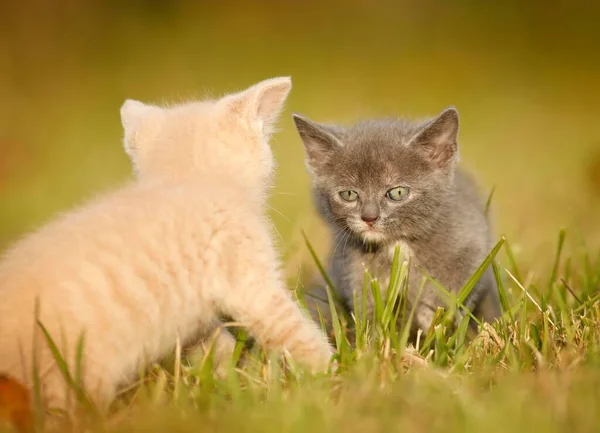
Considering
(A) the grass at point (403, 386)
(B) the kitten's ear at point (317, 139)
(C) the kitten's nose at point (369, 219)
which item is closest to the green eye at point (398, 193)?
(C) the kitten's nose at point (369, 219)

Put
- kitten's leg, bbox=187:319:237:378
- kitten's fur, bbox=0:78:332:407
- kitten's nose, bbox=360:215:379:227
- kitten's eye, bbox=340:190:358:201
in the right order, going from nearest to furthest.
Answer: kitten's fur, bbox=0:78:332:407
kitten's leg, bbox=187:319:237:378
kitten's nose, bbox=360:215:379:227
kitten's eye, bbox=340:190:358:201

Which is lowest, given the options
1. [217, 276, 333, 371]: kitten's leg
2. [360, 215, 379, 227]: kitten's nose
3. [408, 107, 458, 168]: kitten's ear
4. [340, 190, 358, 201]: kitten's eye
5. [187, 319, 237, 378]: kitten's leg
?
[187, 319, 237, 378]: kitten's leg

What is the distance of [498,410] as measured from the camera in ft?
5.24

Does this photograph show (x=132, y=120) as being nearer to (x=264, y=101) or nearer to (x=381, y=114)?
(x=264, y=101)

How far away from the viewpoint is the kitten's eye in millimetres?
2875

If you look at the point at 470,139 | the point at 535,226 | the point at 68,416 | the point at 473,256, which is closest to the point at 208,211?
the point at 68,416

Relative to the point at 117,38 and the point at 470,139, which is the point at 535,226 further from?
the point at 117,38

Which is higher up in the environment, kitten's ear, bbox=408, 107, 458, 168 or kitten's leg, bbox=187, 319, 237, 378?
kitten's ear, bbox=408, 107, 458, 168

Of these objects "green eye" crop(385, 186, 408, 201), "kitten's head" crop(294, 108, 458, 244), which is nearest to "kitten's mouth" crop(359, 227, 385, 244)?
"kitten's head" crop(294, 108, 458, 244)

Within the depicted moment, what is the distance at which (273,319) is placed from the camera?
6.83 ft

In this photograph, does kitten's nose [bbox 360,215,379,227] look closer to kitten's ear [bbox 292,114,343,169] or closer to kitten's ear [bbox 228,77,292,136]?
kitten's ear [bbox 292,114,343,169]

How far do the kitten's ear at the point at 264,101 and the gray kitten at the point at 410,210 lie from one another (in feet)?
1.30

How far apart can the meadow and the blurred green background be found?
0.03 metres

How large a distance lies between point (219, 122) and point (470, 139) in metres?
4.32
